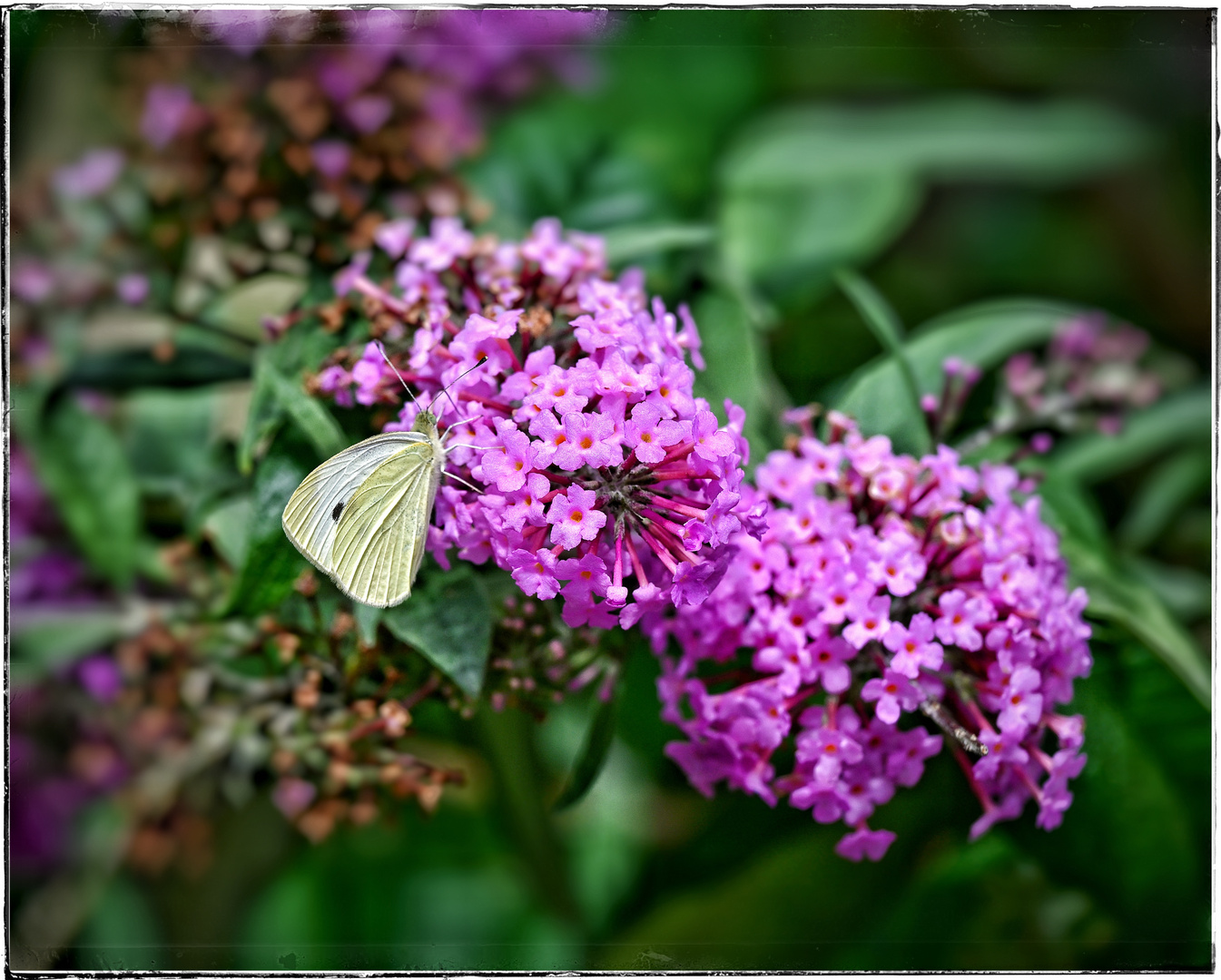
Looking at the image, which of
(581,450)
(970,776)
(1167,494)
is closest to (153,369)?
(581,450)

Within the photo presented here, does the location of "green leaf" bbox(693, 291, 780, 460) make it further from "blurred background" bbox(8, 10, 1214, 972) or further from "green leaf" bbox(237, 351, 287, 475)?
"green leaf" bbox(237, 351, 287, 475)

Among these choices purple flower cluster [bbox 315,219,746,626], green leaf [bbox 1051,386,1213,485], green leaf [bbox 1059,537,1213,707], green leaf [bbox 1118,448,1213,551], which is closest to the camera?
purple flower cluster [bbox 315,219,746,626]

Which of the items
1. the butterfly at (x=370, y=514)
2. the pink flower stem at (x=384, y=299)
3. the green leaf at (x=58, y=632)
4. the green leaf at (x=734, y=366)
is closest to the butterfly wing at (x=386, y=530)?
the butterfly at (x=370, y=514)

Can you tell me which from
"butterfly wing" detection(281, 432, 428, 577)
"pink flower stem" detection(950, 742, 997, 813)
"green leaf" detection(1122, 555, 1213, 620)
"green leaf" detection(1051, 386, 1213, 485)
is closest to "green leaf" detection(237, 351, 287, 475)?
"butterfly wing" detection(281, 432, 428, 577)

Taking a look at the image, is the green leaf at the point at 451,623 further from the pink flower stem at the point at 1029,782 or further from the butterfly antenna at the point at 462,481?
the pink flower stem at the point at 1029,782

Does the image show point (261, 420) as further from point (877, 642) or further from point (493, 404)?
point (877, 642)
